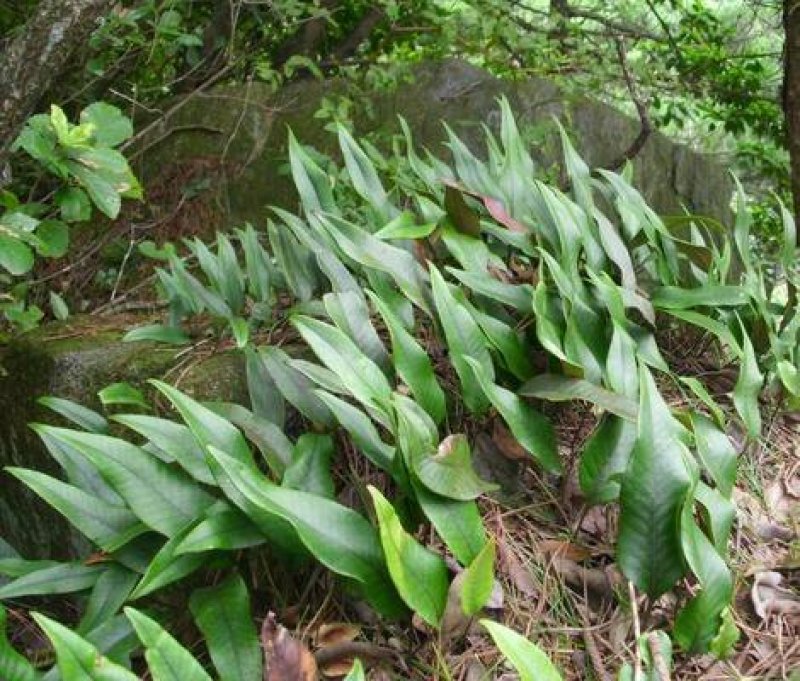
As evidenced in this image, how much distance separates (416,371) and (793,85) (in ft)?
7.51

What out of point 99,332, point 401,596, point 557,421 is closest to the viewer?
point 401,596

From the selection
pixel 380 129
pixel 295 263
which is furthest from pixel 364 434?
pixel 380 129

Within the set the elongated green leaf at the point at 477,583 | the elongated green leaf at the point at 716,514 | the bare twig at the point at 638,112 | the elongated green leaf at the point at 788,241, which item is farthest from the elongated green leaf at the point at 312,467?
the bare twig at the point at 638,112

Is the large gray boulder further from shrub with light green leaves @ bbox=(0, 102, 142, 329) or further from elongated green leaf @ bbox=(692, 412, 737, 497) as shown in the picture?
elongated green leaf @ bbox=(692, 412, 737, 497)

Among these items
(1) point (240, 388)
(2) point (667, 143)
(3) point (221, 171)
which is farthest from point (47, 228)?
(2) point (667, 143)

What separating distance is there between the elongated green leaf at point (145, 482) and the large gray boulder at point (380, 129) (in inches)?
105

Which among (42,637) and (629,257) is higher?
(629,257)

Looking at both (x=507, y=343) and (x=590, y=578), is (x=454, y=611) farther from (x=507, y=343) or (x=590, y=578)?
(x=507, y=343)

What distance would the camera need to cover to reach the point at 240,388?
1.91 metres

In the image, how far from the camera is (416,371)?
1.67 metres

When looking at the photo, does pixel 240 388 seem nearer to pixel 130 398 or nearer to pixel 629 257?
pixel 130 398

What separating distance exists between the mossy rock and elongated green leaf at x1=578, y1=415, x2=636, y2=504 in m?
0.77

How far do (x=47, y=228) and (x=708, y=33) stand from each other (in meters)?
4.38

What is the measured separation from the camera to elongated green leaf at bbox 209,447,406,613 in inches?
50.7
